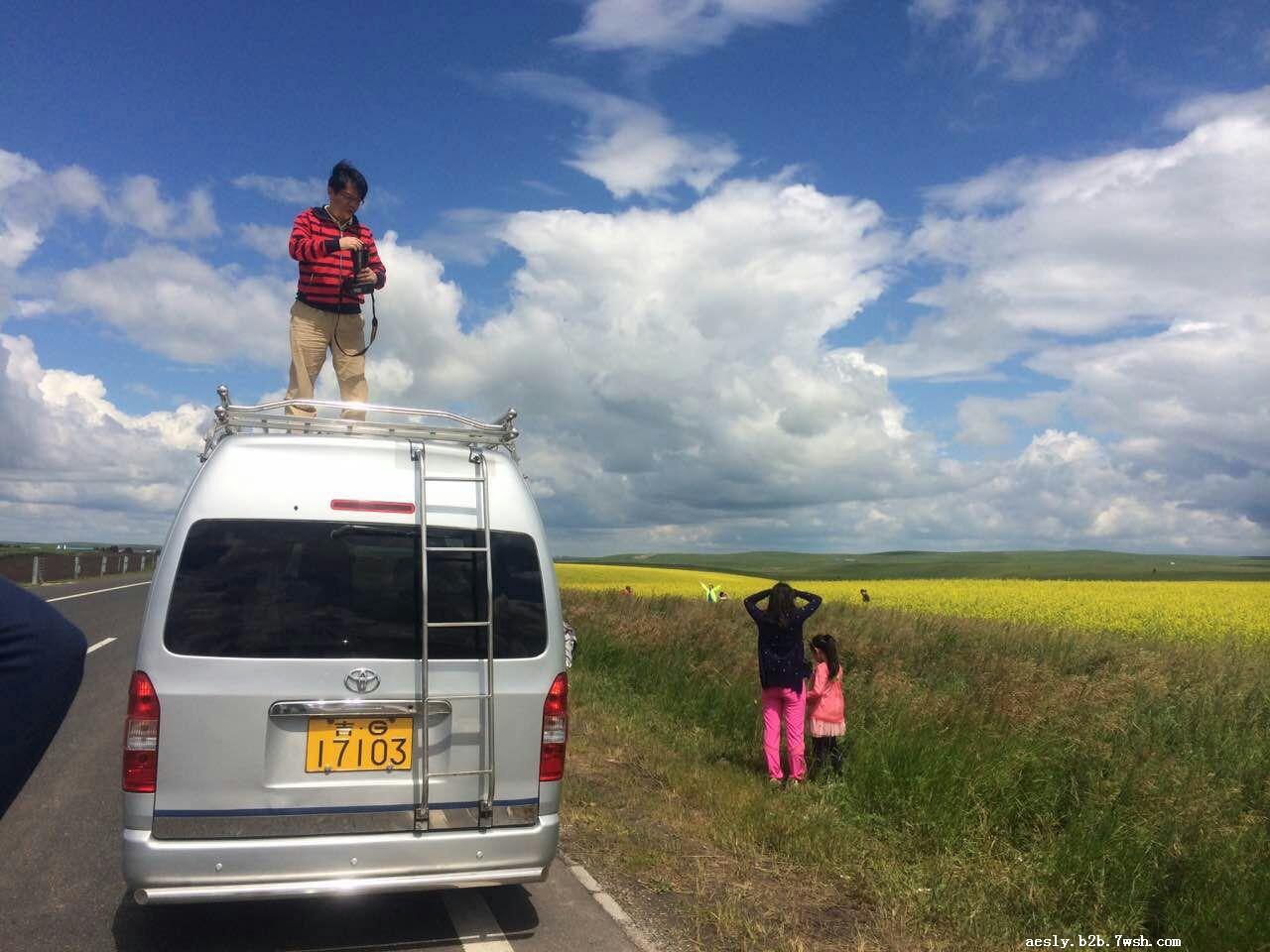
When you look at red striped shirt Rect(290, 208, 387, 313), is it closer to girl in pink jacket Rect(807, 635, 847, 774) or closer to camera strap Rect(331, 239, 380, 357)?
camera strap Rect(331, 239, 380, 357)

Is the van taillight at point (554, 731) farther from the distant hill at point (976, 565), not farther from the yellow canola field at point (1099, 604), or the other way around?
the distant hill at point (976, 565)

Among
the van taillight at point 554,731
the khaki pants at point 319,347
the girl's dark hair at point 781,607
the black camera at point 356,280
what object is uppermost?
the black camera at point 356,280

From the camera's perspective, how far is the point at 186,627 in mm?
3908

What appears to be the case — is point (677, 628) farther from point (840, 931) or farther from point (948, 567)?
point (948, 567)

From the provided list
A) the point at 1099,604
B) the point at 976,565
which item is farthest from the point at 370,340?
the point at 976,565

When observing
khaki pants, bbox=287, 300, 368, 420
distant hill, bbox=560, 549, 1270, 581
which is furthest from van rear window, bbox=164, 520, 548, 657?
distant hill, bbox=560, 549, 1270, 581

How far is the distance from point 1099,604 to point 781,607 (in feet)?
67.1

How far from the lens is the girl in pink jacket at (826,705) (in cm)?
762

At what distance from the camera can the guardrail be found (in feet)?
98.7

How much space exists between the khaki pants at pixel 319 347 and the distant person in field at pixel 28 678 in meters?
5.10

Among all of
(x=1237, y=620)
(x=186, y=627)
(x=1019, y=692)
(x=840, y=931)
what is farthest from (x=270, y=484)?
(x=1237, y=620)

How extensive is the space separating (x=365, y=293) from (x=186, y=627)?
396 centimetres

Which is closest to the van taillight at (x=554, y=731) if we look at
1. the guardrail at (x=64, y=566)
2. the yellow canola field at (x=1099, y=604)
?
the yellow canola field at (x=1099, y=604)

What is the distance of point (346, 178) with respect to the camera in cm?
716
